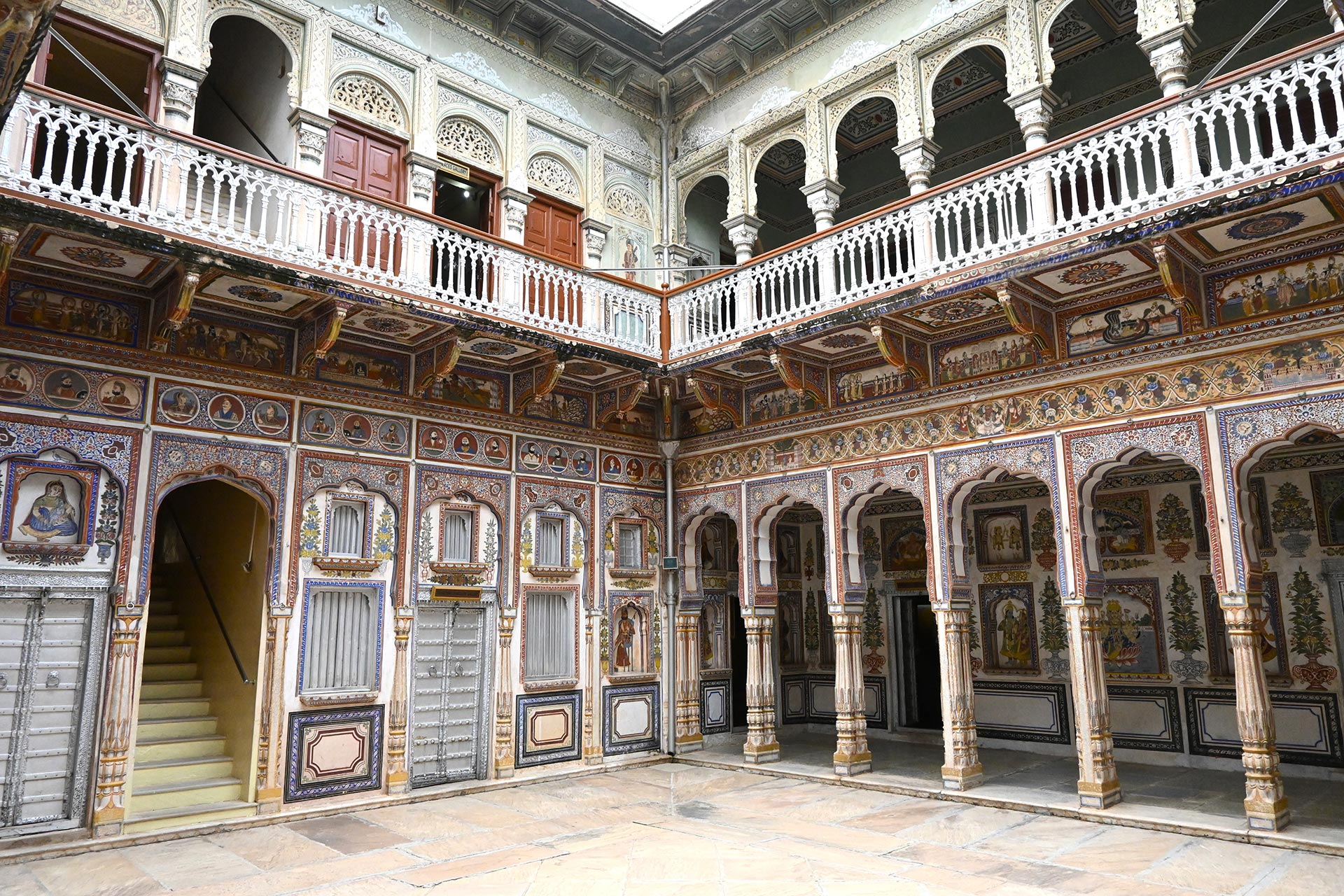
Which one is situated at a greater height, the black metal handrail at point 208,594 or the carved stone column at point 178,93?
the carved stone column at point 178,93

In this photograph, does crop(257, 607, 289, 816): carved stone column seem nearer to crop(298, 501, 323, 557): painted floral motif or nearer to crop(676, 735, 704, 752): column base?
crop(298, 501, 323, 557): painted floral motif

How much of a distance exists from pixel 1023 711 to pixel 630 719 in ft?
17.9

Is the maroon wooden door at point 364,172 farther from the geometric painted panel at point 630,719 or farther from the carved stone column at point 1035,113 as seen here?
the carved stone column at point 1035,113

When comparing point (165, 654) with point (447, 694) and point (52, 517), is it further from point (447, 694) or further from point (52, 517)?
point (447, 694)

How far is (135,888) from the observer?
6.73m

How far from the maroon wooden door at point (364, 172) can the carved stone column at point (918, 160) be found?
584cm

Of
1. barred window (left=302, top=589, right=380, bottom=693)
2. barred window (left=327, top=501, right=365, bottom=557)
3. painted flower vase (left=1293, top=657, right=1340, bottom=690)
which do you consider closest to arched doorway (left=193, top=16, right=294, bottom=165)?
barred window (left=327, top=501, right=365, bottom=557)

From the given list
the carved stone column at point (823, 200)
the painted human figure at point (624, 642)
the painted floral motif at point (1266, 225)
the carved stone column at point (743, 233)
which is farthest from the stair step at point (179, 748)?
the painted floral motif at point (1266, 225)

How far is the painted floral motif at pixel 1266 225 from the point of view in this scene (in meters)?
7.68

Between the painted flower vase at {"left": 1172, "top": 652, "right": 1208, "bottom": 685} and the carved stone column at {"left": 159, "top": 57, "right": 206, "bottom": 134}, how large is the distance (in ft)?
42.2

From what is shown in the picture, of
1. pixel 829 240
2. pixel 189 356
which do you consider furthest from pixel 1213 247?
pixel 189 356

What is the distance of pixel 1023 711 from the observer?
12.7 m

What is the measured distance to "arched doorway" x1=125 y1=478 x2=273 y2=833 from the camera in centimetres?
880

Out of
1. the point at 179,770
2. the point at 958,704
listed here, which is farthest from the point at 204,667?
the point at 958,704
